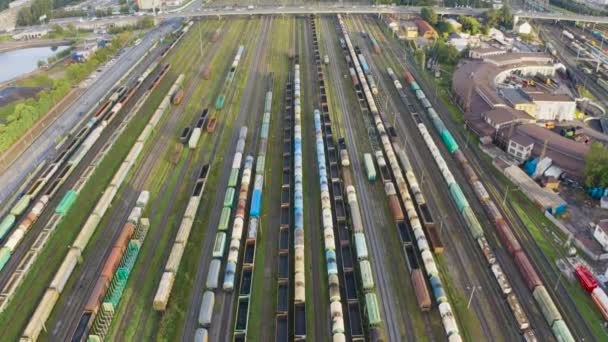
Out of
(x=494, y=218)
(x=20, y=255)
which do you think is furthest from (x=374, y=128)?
(x=20, y=255)

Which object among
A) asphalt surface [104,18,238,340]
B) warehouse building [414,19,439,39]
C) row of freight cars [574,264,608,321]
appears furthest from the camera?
warehouse building [414,19,439,39]

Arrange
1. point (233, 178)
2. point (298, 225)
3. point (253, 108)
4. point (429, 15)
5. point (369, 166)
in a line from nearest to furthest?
point (298, 225) → point (233, 178) → point (369, 166) → point (253, 108) → point (429, 15)

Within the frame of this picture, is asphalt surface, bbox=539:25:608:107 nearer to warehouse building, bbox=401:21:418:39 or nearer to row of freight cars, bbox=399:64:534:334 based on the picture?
warehouse building, bbox=401:21:418:39

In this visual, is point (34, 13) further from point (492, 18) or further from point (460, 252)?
point (460, 252)

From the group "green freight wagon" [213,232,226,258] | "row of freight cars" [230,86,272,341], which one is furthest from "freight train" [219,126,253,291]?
"green freight wagon" [213,232,226,258]

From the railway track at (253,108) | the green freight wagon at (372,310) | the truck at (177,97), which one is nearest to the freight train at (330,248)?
the green freight wagon at (372,310)

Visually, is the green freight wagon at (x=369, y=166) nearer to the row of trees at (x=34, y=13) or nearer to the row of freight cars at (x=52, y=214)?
the row of freight cars at (x=52, y=214)

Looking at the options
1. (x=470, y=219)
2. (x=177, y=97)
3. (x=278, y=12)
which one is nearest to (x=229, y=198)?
(x=470, y=219)
